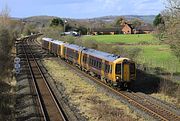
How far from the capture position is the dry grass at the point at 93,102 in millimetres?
19703

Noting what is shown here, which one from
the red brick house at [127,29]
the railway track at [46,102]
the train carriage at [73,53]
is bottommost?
the red brick house at [127,29]

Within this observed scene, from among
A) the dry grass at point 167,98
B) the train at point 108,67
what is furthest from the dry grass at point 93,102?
the dry grass at point 167,98

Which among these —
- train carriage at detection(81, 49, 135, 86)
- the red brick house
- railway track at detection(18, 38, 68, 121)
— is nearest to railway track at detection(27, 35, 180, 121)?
train carriage at detection(81, 49, 135, 86)

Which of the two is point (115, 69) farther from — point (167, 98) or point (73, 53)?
point (73, 53)

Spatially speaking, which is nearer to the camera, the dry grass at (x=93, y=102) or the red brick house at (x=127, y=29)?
the dry grass at (x=93, y=102)

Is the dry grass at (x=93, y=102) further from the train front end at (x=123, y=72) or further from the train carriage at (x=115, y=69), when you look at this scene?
the train front end at (x=123, y=72)

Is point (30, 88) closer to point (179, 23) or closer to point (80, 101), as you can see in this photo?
point (80, 101)

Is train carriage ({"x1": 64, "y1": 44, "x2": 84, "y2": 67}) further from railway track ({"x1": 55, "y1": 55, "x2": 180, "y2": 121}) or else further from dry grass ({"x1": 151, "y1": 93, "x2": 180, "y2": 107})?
dry grass ({"x1": 151, "y1": 93, "x2": 180, "y2": 107})

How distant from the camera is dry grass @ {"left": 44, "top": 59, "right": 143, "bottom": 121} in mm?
19703

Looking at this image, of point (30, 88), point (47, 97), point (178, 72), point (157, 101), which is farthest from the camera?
point (178, 72)

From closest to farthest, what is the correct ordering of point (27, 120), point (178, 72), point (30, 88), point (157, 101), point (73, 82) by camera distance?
point (27, 120)
point (157, 101)
point (30, 88)
point (73, 82)
point (178, 72)

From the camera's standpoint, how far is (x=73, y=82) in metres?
32.6

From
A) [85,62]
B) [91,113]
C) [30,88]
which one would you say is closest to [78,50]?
[85,62]

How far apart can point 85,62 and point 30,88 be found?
9.19 m
